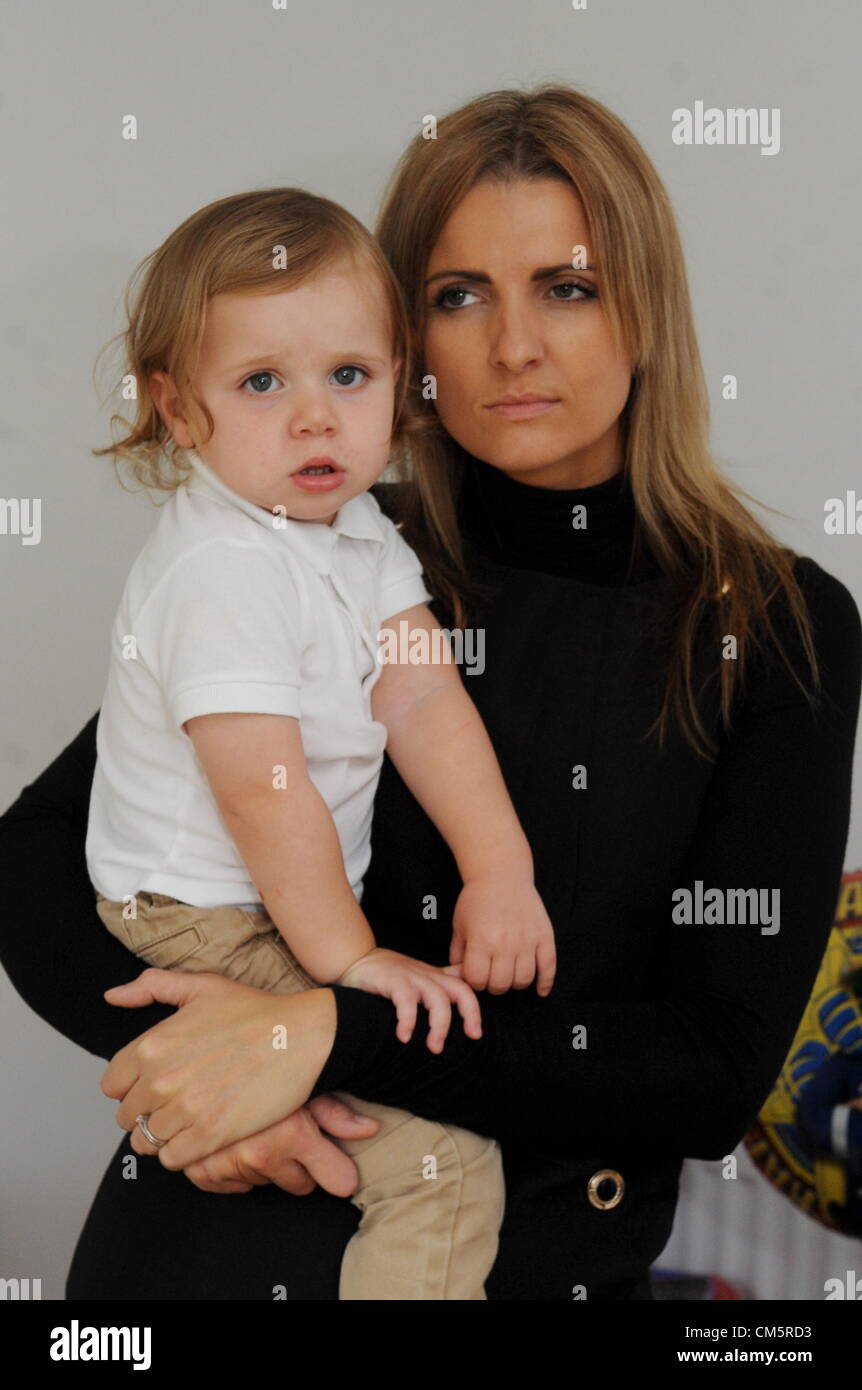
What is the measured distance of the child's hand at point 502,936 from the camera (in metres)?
1.43

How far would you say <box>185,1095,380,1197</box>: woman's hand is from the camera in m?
1.33

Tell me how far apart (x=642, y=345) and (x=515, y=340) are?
0.49ft

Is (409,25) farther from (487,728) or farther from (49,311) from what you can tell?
(487,728)

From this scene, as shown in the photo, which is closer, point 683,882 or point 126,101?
point 683,882

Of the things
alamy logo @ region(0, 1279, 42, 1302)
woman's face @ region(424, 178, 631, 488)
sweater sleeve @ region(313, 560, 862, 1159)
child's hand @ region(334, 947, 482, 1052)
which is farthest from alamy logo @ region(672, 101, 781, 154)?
alamy logo @ region(0, 1279, 42, 1302)

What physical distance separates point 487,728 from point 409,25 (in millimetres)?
1144

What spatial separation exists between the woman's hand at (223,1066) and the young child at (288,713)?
5 centimetres

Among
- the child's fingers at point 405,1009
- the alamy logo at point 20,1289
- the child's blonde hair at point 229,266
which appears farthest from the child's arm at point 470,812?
the alamy logo at point 20,1289

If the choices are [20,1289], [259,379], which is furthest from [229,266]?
[20,1289]

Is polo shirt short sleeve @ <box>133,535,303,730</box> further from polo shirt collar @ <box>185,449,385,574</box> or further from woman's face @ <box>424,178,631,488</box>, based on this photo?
woman's face @ <box>424,178,631,488</box>

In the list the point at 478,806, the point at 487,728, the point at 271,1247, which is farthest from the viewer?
the point at 487,728

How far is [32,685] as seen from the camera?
2.34 m
